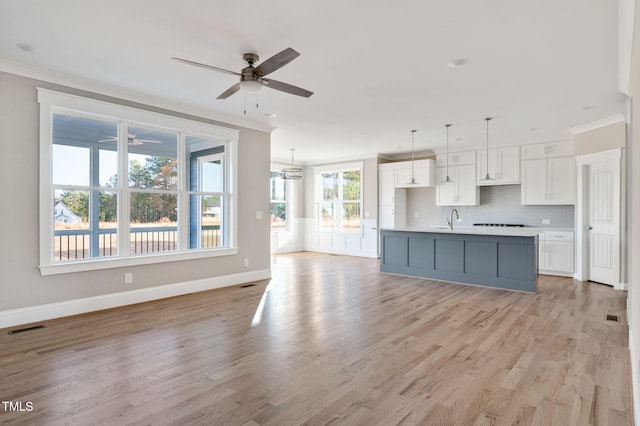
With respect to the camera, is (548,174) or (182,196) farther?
(548,174)

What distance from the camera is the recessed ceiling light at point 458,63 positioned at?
11.5ft

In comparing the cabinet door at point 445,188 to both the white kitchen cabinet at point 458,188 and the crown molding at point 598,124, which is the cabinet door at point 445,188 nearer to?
the white kitchen cabinet at point 458,188

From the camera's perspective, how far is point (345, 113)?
5402 millimetres

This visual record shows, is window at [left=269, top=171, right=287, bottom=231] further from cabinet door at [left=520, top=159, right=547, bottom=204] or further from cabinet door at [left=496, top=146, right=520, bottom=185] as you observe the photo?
cabinet door at [left=520, top=159, right=547, bottom=204]

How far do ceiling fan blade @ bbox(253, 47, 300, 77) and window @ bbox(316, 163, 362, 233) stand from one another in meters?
6.64

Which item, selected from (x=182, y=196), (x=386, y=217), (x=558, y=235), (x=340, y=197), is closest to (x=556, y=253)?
(x=558, y=235)

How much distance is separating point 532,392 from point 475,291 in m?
3.14

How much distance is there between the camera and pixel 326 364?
280 centimetres

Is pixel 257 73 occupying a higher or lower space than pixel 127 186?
higher

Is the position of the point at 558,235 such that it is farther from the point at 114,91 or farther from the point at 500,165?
the point at 114,91

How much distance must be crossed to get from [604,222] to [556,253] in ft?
3.59

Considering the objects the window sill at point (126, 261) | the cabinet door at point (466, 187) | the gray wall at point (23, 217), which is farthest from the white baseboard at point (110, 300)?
the cabinet door at point (466, 187)

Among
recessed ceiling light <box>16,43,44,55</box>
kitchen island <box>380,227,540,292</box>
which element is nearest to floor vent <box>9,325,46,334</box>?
recessed ceiling light <box>16,43,44,55</box>

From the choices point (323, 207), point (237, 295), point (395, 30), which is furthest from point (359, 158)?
point (395, 30)
